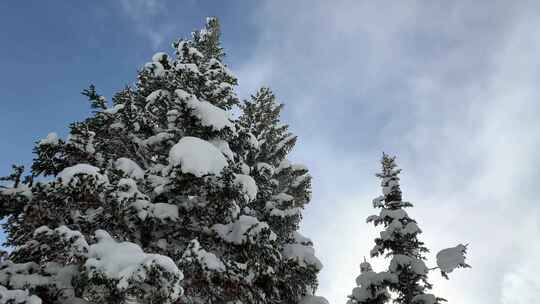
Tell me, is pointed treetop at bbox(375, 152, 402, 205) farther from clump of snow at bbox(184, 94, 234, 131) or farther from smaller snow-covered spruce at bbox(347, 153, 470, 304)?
clump of snow at bbox(184, 94, 234, 131)

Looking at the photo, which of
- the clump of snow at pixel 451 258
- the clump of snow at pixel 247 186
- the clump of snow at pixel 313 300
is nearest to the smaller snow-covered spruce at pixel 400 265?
the clump of snow at pixel 451 258

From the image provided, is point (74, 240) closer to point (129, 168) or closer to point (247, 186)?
point (129, 168)

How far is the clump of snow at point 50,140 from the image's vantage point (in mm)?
10332

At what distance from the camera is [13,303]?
6.72 metres

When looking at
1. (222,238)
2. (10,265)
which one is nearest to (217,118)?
(222,238)

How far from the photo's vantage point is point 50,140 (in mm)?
10359

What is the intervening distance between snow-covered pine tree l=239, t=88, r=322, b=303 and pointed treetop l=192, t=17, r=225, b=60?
11.5 ft

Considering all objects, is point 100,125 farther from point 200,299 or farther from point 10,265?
point 200,299

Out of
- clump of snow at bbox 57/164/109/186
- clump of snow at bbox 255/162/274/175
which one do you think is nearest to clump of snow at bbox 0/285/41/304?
clump of snow at bbox 57/164/109/186

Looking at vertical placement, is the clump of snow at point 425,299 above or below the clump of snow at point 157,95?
below

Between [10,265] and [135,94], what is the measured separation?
Answer: 24.4 ft

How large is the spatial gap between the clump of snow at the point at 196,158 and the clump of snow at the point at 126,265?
2171mm

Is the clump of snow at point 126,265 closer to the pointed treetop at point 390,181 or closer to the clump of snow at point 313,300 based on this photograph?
the clump of snow at point 313,300

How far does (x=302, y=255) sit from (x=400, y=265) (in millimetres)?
6148
